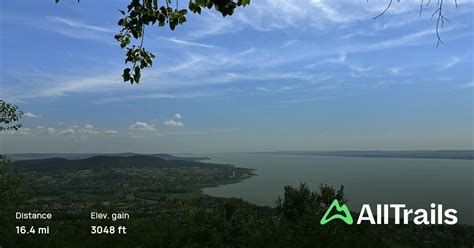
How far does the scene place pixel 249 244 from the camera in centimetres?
1742

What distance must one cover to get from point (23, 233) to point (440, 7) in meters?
26.8

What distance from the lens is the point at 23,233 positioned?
2369 centimetres

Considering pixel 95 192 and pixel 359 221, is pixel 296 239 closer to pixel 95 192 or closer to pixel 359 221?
pixel 359 221

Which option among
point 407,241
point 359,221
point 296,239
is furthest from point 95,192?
point 296,239

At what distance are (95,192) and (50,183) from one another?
36.5 metres

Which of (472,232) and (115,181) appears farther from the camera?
(115,181)

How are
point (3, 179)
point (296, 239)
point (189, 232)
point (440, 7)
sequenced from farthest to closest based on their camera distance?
point (189, 232), point (3, 179), point (296, 239), point (440, 7)

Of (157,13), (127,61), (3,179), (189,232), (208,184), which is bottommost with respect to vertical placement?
(208,184)

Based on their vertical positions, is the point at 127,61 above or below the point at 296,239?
above

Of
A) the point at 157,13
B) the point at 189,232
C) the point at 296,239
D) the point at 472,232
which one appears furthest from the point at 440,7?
the point at 472,232

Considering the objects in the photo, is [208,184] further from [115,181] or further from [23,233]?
[23,233]

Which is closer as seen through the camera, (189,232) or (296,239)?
(296,239)

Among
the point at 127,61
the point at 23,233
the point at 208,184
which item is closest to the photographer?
the point at 127,61

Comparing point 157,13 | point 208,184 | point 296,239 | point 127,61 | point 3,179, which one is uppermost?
point 157,13
